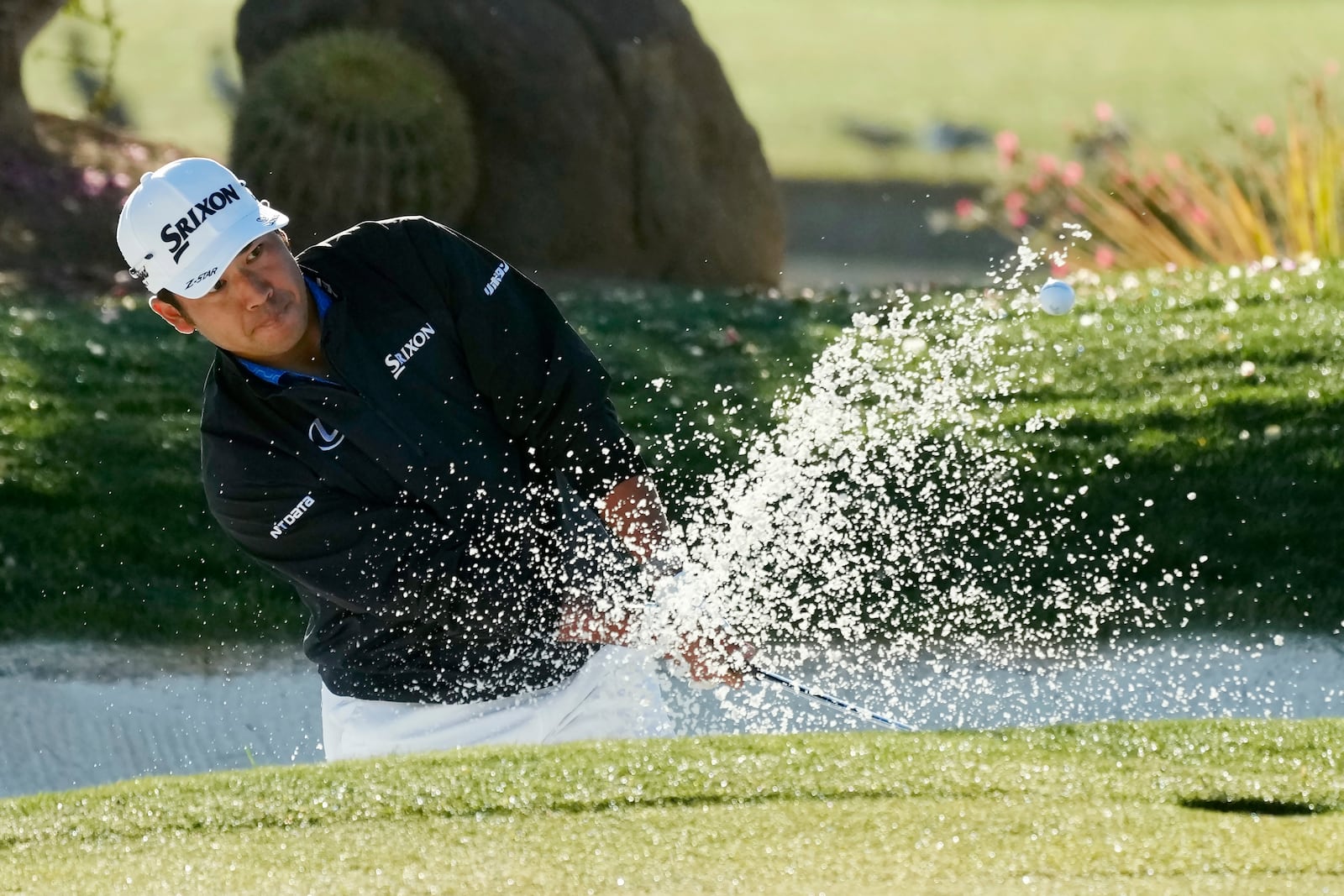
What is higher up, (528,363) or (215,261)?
(528,363)

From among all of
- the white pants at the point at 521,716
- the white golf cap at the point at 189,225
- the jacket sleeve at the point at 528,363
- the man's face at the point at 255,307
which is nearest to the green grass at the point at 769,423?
the white pants at the point at 521,716

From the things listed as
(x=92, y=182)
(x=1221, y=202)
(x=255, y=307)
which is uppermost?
(x=1221, y=202)

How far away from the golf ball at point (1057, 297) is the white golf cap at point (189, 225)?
158 inches

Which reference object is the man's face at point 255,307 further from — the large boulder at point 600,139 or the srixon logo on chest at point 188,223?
the large boulder at point 600,139

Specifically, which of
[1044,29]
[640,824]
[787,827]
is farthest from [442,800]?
[1044,29]

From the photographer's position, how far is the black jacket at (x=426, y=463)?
3557 mm

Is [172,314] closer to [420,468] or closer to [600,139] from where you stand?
[420,468]

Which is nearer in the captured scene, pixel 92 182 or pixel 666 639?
pixel 666 639

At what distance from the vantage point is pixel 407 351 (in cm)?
363

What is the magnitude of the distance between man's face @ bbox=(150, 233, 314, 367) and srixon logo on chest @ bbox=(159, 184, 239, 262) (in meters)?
0.09

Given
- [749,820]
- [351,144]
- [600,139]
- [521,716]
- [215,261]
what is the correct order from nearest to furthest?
[749,820]
[215,261]
[521,716]
[351,144]
[600,139]

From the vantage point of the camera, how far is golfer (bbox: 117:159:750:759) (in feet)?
11.5

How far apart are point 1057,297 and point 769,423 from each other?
1.37 m

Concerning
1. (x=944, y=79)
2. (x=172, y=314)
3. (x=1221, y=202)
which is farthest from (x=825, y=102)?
(x=172, y=314)
